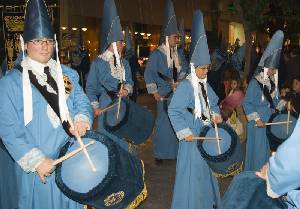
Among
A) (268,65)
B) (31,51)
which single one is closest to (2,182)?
(31,51)

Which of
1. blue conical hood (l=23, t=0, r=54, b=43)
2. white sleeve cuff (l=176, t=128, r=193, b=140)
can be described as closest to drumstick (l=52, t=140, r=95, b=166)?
blue conical hood (l=23, t=0, r=54, b=43)

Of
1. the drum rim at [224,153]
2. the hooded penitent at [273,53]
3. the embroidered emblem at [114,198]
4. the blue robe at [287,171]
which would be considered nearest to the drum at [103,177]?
the embroidered emblem at [114,198]

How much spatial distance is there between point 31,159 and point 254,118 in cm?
347

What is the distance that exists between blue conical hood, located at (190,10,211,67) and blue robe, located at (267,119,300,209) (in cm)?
236

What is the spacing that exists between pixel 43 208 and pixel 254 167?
11.5ft

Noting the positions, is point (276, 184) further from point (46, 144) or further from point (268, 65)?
point (268, 65)

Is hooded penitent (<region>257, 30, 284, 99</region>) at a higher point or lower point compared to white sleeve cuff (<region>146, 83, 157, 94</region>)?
higher

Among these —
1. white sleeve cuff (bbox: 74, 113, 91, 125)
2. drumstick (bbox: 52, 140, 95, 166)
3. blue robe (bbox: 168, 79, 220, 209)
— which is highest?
white sleeve cuff (bbox: 74, 113, 91, 125)

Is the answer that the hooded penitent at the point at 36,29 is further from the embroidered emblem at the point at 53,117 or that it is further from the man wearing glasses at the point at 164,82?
the man wearing glasses at the point at 164,82

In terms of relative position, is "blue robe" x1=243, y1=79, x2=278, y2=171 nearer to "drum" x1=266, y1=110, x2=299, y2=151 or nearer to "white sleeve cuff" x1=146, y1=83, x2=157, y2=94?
"drum" x1=266, y1=110, x2=299, y2=151

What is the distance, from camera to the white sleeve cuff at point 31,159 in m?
3.08

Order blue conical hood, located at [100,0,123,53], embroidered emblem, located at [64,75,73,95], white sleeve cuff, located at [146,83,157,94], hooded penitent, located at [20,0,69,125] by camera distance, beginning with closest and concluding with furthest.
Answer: hooded penitent, located at [20,0,69,125] → embroidered emblem, located at [64,75,73,95] → blue conical hood, located at [100,0,123,53] → white sleeve cuff, located at [146,83,157,94]

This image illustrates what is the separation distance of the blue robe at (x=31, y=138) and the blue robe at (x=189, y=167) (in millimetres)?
1411

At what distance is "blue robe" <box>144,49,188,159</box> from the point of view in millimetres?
7418
